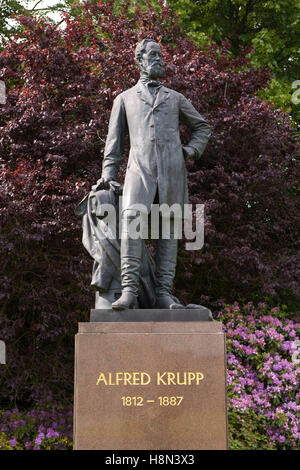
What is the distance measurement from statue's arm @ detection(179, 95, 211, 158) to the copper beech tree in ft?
8.36

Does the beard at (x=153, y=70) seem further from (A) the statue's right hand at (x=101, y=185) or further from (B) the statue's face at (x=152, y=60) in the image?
(A) the statue's right hand at (x=101, y=185)

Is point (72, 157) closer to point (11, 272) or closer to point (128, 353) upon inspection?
point (11, 272)

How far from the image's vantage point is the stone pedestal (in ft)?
13.3

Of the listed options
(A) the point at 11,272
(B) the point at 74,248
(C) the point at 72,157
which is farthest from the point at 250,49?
(A) the point at 11,272

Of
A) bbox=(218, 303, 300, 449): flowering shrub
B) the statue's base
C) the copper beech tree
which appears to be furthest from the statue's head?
bbox=(218, 303, 300, 449): flowering shrub

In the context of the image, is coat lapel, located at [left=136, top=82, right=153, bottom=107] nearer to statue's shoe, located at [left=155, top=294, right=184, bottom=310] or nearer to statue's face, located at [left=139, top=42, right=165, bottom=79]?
statue's face, located at [left=139, top=42, right=165, bottom=79]

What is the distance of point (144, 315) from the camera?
440cm

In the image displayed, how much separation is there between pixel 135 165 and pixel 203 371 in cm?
187

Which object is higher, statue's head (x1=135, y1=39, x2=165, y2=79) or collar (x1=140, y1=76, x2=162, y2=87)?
statue's head (x1=135, y1=39, x2=165, y2=79)

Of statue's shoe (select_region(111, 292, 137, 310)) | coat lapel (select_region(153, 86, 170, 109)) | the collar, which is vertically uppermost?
the collar

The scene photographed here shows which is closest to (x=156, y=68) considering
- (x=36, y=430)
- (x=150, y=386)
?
(x=150, y=386)

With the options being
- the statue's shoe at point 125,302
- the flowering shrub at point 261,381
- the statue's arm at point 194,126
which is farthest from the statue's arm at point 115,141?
the flowering shrub at point 261,381

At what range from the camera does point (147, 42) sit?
199 inches

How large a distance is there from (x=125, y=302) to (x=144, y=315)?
19cm
